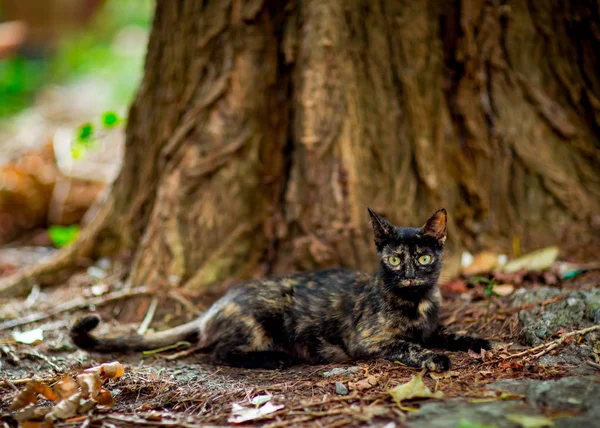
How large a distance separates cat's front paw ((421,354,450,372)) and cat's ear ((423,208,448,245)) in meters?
0.87

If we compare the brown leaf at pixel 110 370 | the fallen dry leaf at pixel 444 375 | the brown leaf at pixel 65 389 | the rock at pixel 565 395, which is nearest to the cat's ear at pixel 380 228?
the fallen dry leaf at pixel 444 375

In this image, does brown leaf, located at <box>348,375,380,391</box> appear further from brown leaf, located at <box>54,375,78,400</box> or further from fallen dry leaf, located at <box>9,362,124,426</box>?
brown leaf, located at <box>54,375,78,400</box>

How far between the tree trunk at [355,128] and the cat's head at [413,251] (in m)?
0.87

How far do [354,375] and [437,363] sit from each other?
0.53 metres

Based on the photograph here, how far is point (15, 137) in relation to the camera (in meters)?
10.6

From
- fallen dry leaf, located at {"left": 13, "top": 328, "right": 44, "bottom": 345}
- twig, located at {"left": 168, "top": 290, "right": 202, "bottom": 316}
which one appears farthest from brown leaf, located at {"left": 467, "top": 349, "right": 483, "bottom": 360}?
fallen dry leaf, located at {"left": 13, "top": 328, "right": 44, "bottom": 345}

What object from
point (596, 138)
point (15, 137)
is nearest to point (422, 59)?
point (596, 138)

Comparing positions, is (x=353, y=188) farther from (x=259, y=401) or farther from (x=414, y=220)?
(x=259, y=401)

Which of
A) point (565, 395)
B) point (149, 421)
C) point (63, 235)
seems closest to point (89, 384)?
point (149, 421)

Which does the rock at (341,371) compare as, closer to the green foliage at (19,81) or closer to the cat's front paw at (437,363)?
the cat's front paw at (437,363)

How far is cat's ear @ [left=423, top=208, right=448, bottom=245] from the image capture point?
12.5 feet

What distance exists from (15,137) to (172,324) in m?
7.82

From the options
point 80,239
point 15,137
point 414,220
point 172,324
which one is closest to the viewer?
point 172,324

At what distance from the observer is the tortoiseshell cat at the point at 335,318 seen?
3846mm
